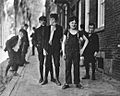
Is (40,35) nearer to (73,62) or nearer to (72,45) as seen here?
(72,45)

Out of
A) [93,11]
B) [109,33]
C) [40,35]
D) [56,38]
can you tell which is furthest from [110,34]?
[93,11]

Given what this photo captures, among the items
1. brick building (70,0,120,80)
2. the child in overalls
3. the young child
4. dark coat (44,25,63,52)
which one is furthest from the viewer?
the young child

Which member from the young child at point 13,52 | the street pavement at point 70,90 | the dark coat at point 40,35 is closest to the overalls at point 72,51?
the street pavement at point 70,90

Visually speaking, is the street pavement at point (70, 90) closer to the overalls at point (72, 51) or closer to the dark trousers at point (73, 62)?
the dark trousers at point (73, 62)

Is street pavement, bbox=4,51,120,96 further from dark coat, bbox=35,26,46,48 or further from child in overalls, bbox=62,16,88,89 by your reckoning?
dark coat, bbox=35,26,46,48

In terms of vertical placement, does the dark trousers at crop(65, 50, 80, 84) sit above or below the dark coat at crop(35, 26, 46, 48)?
below

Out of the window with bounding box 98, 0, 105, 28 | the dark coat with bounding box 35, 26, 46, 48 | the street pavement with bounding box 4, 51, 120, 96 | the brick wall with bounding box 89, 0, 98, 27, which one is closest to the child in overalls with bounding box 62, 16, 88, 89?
the street pavement with bounding box 4, 51, 120, 96

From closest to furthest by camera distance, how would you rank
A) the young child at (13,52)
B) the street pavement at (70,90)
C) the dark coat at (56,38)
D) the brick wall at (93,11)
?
the street pavement at (70,90) < the dark coat at (56,38) < the young child at (13,52) < the brick wall at (93,11)

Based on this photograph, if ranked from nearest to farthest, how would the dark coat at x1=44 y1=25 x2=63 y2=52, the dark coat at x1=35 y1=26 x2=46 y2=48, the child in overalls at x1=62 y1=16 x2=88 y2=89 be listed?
the child in overalls at x1=62 y1=16 x2=88 y2=89
the dark coat at x1=44 y1=25 x2=63 y2=52
the dark coat at x1=35 y1=26 x2=46 y2=48

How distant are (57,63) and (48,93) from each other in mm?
1369

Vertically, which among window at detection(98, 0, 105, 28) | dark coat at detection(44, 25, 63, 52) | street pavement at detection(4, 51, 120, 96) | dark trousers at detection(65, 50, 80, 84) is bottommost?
street pavement at detection(4, 51, 120, 96)

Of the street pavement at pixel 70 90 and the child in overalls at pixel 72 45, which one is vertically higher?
the child in overalls at pixel 72 45

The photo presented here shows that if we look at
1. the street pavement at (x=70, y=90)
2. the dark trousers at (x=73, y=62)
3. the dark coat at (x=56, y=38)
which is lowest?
the street pavement at (x=70, y=90)

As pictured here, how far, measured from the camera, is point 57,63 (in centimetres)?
716
